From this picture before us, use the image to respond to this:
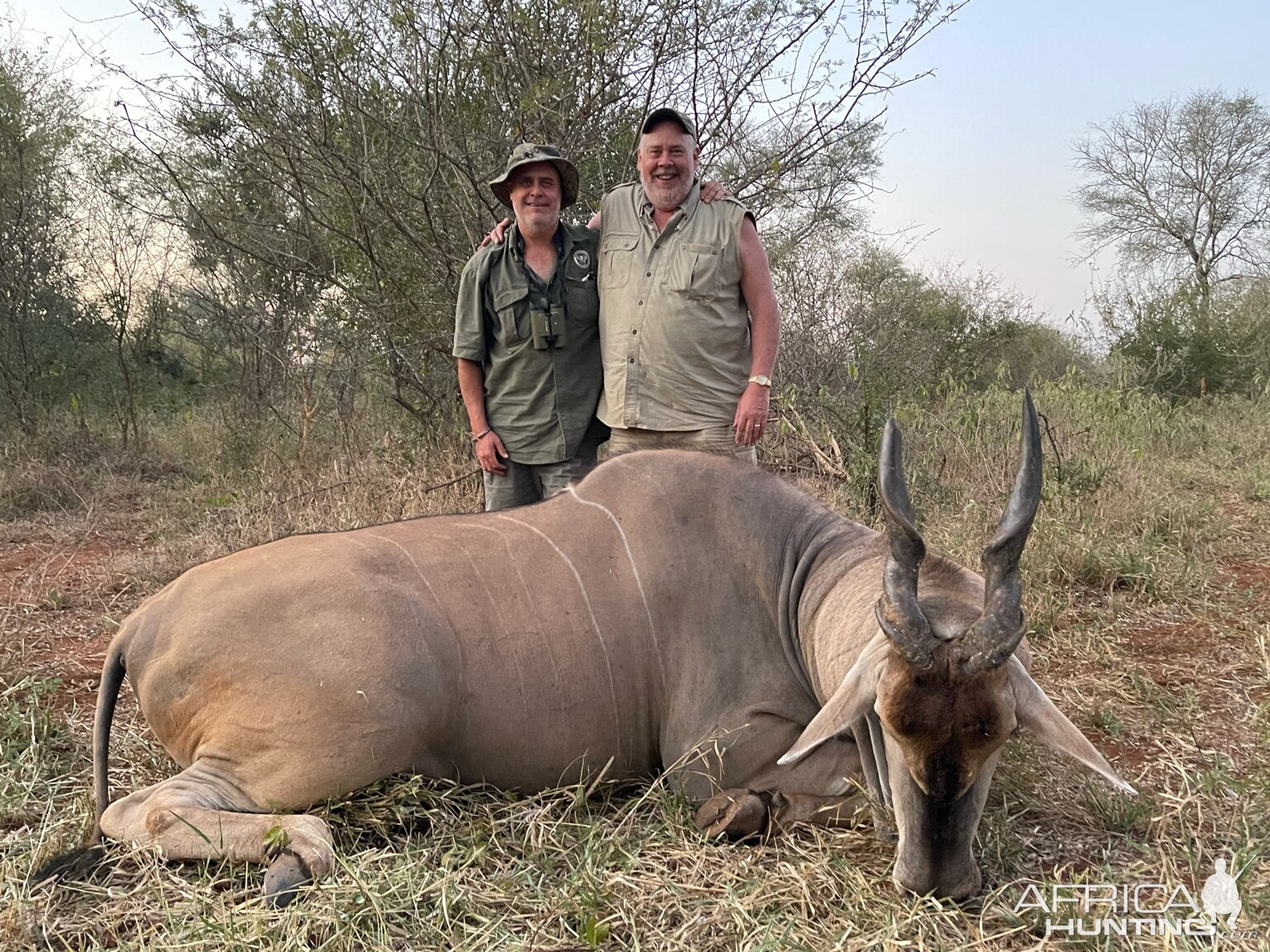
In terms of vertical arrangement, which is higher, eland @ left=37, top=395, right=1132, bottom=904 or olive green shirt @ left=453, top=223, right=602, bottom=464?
olive green shirt @ left=453, top=223, right=602, bottom=464

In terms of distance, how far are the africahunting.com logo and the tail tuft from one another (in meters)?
2.17

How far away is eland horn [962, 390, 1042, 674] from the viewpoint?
210cm

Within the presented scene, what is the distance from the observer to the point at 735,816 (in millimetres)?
2613

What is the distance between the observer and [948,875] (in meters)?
2.17

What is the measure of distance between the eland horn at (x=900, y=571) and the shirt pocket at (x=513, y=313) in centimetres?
203

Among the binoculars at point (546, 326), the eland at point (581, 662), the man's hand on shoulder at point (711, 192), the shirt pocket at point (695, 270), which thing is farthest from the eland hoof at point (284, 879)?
the man's hand on shoulder at point (711, 192)

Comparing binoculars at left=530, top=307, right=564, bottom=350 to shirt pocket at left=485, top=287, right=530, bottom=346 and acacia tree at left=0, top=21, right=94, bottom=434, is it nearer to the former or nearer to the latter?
shirt pocket at left=485, top=287, right=530, bottom=346

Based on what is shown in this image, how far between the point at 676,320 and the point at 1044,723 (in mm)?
2180

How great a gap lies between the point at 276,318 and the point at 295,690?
6058 millimetres

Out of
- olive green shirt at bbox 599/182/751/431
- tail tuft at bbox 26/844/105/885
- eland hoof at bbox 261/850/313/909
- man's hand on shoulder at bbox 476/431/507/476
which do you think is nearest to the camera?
eland hoof at bbox 261/850/313/909

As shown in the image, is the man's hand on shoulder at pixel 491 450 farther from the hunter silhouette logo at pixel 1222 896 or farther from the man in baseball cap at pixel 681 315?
the hunter silhouette logo at pixel 1222 896

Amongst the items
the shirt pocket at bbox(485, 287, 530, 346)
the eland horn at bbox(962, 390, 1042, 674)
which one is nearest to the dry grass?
the eland horn at bbox(962, 390, 1042, 674)

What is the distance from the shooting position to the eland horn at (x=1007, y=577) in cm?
210

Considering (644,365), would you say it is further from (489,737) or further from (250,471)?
(250,471)
